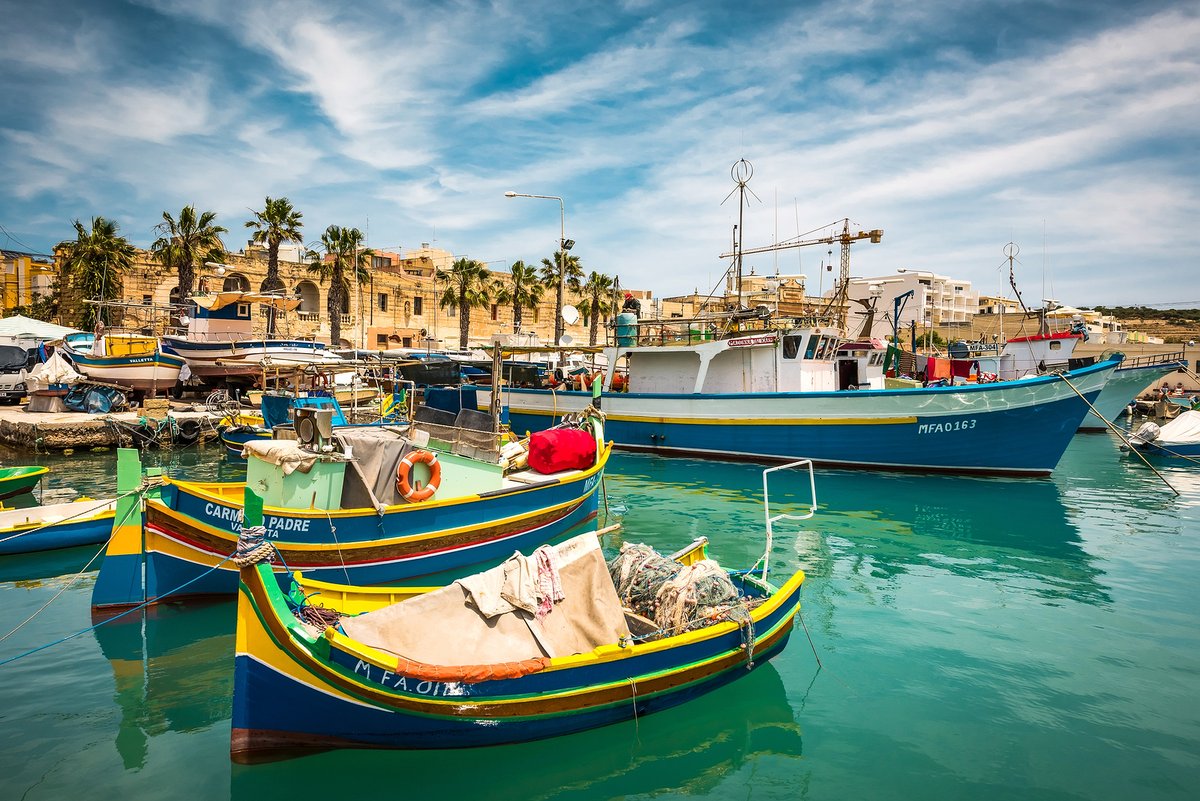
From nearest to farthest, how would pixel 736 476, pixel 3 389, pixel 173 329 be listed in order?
pixel 736 476
pixel 3 389
pixel 173 329

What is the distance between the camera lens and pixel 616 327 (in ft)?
80.0

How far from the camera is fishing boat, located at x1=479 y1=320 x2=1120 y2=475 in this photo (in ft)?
60.3

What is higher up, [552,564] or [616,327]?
[616,327]

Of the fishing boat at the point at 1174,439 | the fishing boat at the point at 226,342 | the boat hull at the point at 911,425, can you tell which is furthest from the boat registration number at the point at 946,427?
the fishing boat at the point at 226,342

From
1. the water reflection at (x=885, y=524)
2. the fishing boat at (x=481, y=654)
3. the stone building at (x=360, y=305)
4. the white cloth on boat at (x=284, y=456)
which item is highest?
the stone building at (x=360, y=305)

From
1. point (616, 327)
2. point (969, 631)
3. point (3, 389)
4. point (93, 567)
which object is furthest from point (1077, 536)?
point (3, 389)

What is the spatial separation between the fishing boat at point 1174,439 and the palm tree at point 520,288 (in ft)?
122

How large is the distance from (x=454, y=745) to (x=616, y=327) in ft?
65.0

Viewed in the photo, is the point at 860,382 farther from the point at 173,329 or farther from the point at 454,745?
the point at 173,329

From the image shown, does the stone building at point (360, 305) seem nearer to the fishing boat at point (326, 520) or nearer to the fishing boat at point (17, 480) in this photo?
the fishing boat at point (17, 480)

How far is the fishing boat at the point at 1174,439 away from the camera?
24.6 m

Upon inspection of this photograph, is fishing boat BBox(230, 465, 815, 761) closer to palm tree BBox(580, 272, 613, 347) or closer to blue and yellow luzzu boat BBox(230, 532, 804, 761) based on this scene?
blue and yellow luzzu boat BBox(230, 532, 804, 761)

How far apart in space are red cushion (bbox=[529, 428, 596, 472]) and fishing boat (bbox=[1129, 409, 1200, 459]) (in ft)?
80.7

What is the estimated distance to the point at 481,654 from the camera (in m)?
5.69
